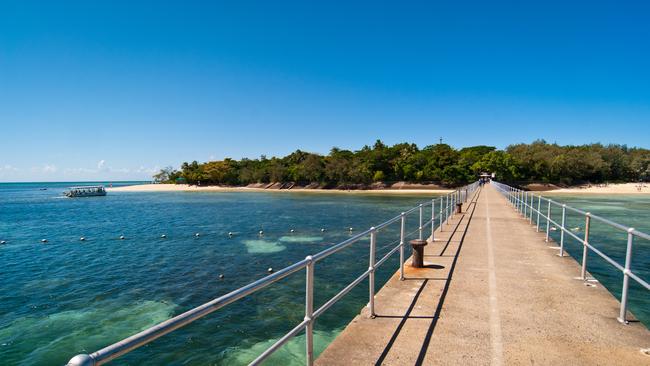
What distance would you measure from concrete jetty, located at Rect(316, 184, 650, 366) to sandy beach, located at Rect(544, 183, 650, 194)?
91.5 m

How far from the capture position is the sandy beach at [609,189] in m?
82.3

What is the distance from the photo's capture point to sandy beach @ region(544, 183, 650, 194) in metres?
82.3

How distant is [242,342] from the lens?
29.4ft

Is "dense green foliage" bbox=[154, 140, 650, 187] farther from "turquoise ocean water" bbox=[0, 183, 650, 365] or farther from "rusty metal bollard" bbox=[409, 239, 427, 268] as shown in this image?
"rusty metal bollard" bbox=[409, 239, 427, 268]

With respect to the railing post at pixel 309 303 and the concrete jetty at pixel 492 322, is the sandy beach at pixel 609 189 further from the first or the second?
the railing post at pixel 309 303

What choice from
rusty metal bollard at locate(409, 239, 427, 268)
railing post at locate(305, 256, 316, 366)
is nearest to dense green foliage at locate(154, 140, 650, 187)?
rusty metal bollard at locate(409, 239, 427, 268)

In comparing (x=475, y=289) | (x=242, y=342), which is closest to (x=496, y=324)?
(x=475, y=289)

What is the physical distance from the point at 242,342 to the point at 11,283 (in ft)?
41.1

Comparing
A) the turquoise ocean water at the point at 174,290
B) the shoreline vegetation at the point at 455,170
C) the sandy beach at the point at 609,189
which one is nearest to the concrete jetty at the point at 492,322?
the turquoise ocean water at the point at 174,290

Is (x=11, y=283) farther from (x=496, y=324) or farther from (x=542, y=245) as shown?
(x=542, y=245)

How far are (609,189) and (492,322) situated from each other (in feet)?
340

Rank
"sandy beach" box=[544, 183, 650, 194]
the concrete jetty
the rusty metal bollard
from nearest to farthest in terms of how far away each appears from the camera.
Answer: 1. the concrete jetty
2. the rusty metal bollard
3. "sandy beach" box=[544, 183, 650, 194]

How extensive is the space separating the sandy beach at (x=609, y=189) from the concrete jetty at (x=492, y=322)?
300 ft

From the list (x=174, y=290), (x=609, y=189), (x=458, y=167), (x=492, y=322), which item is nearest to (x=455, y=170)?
(x=458, y=167)
